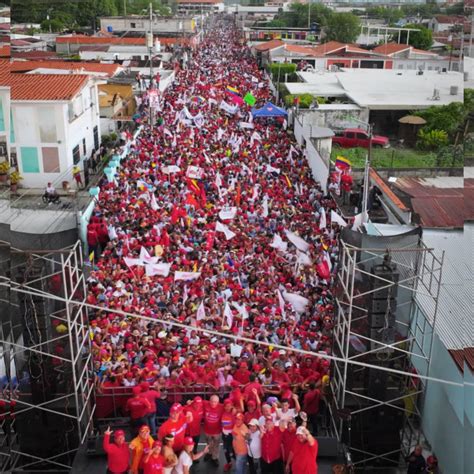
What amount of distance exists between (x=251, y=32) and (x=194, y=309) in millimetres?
74014

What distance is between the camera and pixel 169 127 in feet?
77.6

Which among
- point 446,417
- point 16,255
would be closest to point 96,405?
point 16,255

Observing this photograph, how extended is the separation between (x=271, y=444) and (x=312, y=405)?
1698 millimetres

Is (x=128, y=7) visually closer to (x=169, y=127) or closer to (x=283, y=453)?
(x=169, y=127)

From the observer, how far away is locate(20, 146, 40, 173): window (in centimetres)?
1733

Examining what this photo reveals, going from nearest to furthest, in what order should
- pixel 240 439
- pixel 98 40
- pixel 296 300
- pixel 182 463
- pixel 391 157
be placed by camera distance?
pixel 182 463 < pixel 240 439 < pixel 296 300 < pixel 391 157 < pixel 98 40

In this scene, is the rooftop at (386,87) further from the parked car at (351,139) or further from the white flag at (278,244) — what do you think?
the white flag at (278,244)

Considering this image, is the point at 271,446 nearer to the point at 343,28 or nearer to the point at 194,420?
the point at 194,420

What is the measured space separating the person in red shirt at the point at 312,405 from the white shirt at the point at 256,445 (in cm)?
154

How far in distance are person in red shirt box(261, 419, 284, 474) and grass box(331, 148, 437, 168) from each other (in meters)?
15.2

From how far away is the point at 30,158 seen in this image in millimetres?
17469

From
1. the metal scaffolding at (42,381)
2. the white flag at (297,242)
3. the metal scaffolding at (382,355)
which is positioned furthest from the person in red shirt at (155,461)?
the white flag at (297,242)

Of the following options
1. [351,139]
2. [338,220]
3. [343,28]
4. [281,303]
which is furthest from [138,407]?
[343,28]

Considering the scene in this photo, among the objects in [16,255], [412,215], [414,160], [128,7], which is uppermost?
[128,7]
